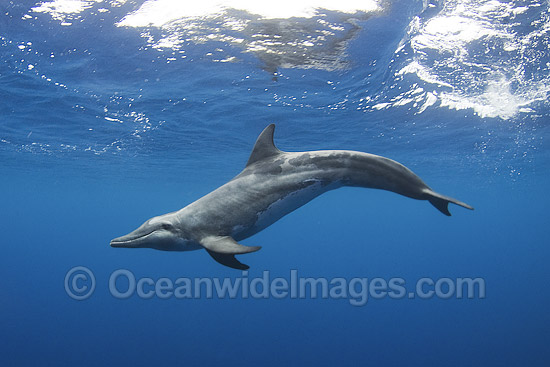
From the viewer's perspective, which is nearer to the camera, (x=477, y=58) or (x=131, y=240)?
(x=131, y=240)

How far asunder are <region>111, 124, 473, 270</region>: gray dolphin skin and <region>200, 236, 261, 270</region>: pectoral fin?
6.4 inches

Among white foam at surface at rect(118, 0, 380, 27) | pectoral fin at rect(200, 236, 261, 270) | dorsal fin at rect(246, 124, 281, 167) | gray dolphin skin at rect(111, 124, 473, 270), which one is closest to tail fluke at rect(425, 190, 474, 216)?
gray dolphin skin at rect(111, 124, 473, 270)

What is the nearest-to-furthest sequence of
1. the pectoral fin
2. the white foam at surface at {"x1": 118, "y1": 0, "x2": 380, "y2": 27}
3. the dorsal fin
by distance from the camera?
the pectoral fin, the dorsal fin, the white foam at surface at {"x1": 118, "y1": 0, "x2": 380, "y2": 27}

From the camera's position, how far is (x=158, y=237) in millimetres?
5453

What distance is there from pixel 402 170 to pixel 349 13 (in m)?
5.60

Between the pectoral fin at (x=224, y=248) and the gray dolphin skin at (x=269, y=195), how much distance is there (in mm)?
163

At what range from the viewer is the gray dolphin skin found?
545 centimetres

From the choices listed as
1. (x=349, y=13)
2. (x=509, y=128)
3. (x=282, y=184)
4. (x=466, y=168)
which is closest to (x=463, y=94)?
(x=509, y=128)

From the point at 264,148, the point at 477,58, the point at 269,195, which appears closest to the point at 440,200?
the point at 269,195

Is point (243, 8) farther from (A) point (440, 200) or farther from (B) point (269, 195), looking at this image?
(A) point (440, 200)

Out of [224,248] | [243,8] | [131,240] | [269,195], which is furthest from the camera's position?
[243,8]

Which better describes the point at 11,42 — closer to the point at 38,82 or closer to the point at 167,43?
the point at 38,82

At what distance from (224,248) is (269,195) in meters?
1.17

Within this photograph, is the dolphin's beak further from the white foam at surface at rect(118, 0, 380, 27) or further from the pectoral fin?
the white foam at surface at rect(118, 0, 380, 27)
